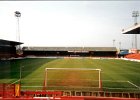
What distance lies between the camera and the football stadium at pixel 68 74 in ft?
57.1

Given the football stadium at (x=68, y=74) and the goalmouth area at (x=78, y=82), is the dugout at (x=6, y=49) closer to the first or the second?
the football stadium at (x=68, y=74)

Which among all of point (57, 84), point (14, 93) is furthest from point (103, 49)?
point (14, 93)

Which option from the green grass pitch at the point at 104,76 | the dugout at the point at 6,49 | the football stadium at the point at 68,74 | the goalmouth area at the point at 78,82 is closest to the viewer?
the football stadium at the point at 68,74

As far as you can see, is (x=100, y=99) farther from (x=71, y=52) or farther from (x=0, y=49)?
(x=71, y=52)

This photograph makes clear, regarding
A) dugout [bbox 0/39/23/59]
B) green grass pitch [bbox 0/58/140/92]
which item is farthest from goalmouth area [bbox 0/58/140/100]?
dugout [bbox 0/39/23/59]

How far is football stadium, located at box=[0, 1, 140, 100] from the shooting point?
57.1 feet

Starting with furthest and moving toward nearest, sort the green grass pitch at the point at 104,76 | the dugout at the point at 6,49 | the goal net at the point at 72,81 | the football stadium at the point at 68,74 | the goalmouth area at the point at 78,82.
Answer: the dugout at the point at 6,49, the green grass pitch at the point at 104,76, the goal net at the point at 72,81, the goalmouth area at the point at 78,82, the football stadium at the point at 68,74

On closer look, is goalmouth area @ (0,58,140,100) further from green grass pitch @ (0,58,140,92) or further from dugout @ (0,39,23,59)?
dugout @ (0,39,23,59)

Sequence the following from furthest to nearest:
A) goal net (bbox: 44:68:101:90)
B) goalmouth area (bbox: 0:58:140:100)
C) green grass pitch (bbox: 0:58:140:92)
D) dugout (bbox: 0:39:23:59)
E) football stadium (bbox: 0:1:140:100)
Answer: dugout (bbox: 0:39:23:59) < green grass pitch (bbox: 0:58:140:92) < goal net (bbox: 44:68:101:90) < goalmouth area (bbox: 0:58:140:100) < football stadium (bbox: 0:1:140:100)

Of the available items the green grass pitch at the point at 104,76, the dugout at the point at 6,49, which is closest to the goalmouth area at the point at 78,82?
the green grass pitch at the point at 104,76

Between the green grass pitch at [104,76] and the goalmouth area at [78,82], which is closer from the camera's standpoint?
the goalmouth area at [78,82]

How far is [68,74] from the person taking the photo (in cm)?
3434

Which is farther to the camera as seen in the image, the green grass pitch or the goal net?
the green grass pitch

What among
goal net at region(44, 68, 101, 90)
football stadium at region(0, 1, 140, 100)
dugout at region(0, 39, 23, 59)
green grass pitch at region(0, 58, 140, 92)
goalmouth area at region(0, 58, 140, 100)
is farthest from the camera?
dugout at region(0, 39, 23, 59)
